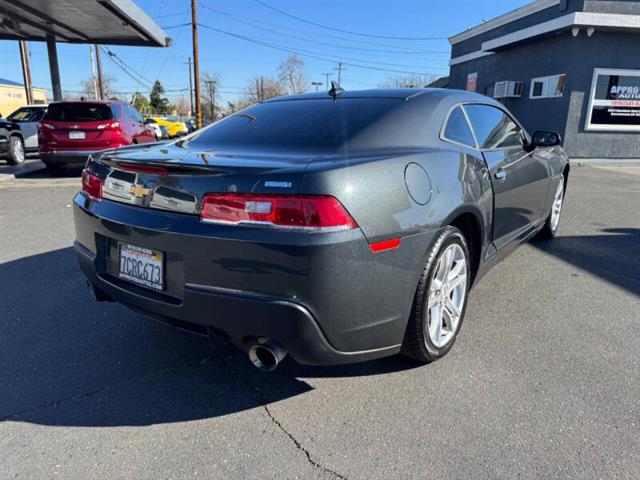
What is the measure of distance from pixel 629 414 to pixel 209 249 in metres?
2.13

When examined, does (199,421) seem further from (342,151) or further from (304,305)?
(342,151)

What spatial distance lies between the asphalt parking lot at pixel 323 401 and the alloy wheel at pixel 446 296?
0.62ft

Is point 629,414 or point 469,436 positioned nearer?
point 469,436

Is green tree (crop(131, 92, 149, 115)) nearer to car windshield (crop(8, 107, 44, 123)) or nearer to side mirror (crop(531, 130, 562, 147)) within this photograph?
car windshield (crop(8, 107, 44, 123))

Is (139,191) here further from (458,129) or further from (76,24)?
(76,24)

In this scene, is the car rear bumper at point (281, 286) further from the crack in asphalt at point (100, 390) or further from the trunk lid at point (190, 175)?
the crack in asphalt at point (100, 390)

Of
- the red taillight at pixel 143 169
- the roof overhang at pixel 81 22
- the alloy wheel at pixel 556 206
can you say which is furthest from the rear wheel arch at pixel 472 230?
the roof overhang at pixel 81 22

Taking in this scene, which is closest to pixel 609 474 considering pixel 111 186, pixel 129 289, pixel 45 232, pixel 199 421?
pixel 199 421

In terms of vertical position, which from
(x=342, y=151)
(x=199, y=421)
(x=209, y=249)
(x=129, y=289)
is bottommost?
(x=199, y=421)

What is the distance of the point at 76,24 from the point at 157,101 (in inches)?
2663

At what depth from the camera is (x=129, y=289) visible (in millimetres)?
2414

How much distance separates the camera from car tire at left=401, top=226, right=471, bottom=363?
2449 mm

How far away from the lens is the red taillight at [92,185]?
2.62 meters

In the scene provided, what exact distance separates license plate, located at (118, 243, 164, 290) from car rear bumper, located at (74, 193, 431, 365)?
0.04 meters
